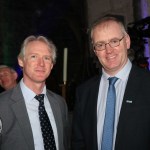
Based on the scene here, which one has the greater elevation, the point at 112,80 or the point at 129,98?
the point at 112,80

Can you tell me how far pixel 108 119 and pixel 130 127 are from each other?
0.19 m

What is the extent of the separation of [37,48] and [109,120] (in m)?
0.85

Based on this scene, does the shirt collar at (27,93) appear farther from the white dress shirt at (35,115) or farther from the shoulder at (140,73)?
the shoulder at (140,73)

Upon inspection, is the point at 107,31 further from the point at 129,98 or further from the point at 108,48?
the point at 129,98

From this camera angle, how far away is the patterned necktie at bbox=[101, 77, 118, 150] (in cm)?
215

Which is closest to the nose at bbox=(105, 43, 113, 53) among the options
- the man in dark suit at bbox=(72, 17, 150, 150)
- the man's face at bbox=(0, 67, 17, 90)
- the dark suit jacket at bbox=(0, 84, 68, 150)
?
the man in dark suit at bbox=(72, 17, 150, 150)

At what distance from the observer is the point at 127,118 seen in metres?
2.08

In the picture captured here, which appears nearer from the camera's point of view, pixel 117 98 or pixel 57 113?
pixel 117 98

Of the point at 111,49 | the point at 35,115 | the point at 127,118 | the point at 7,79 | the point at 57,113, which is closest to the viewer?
the point at 127,118

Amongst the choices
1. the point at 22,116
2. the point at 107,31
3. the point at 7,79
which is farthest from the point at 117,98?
the point at 7,79

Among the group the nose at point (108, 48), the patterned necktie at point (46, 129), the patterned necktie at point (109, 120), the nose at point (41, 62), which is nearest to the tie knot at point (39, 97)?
the patterned necktie at point (46, 129)

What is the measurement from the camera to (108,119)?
7.16ft

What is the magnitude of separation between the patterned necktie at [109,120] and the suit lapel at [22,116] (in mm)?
566

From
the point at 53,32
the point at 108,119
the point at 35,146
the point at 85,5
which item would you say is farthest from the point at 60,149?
the point at 85,5
